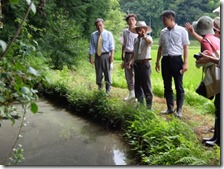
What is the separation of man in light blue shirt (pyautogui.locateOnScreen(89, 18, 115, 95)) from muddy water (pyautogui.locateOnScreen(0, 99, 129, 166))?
0.69m

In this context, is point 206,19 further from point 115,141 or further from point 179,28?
point 115,141

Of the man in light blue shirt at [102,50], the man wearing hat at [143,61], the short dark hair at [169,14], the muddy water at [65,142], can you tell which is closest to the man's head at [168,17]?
the short dark hair at [169,14]

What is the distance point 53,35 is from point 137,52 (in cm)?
356

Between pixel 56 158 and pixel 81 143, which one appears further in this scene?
pixel 81 143

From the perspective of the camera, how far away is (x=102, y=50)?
Result: 3.96m

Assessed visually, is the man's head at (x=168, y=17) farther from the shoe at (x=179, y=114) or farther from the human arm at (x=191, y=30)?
the shoe at (x=179, y=114)

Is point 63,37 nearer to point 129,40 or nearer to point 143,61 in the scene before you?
point 129,40

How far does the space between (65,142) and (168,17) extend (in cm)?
129

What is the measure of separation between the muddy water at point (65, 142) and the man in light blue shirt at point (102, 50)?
0.69 m

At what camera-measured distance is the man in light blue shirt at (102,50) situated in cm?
394

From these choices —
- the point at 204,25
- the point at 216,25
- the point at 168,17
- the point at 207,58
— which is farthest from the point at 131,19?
the point at 207,58

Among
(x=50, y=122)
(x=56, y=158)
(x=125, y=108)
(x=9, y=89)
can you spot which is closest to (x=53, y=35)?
(x=50, y=122)

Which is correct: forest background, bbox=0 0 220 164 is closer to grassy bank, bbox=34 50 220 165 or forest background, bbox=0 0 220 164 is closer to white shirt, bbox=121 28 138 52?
grassy bank, bbox=34 50 220 165

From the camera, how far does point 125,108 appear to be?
303 centimetres
